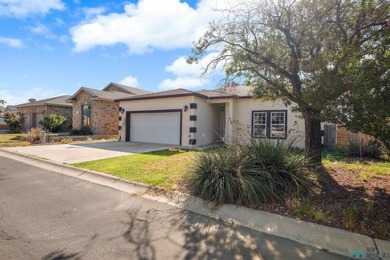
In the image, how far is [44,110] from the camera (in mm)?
26094

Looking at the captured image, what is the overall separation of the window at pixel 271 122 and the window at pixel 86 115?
15472mm

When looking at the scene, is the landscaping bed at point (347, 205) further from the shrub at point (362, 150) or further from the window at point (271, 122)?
the window at point (271, 122)

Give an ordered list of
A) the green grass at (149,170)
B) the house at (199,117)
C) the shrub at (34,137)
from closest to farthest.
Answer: the green grass at (149,170)
the house at (199,117)
the shrub at (34,137)

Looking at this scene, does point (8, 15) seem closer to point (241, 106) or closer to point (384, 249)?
point (241, 106)

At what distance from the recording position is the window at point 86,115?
23.0 m

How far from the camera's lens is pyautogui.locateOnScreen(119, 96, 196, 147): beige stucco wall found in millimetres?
14992

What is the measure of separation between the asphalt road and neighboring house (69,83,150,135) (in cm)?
1724

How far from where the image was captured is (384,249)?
3420 mm

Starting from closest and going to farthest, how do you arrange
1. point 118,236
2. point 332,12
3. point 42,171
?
point 118,236
point 332,12
point 42,171

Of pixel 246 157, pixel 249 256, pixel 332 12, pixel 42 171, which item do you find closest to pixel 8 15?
pixel 42 171

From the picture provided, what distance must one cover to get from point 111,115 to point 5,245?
20.6 m

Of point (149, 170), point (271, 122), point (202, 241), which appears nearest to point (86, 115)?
point (271, 122)

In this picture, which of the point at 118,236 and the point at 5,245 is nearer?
the point at 5,245

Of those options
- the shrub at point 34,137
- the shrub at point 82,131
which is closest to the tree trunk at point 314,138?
the shrub at point 34,137
